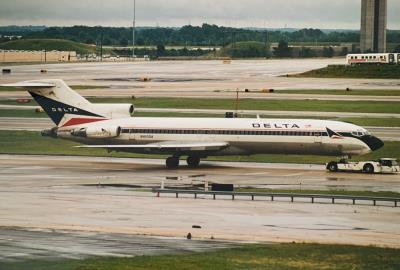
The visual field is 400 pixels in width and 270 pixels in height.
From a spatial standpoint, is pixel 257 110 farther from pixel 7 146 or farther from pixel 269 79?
pixel 269 79

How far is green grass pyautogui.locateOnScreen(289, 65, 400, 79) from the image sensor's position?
576ft

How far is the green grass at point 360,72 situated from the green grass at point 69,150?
9272 centimetres

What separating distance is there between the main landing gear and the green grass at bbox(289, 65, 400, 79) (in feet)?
341

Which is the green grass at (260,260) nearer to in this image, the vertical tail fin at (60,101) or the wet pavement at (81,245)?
the wet pavement at (81,245)

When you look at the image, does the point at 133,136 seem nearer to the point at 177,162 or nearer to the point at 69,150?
the point at 177,162

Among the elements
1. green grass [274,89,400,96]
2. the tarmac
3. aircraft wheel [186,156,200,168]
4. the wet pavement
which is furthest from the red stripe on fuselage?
green grass [274,89,400,96]

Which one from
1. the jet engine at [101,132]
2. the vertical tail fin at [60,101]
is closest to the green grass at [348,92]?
the vertical tail fin at [60,101]

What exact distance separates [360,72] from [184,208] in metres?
128

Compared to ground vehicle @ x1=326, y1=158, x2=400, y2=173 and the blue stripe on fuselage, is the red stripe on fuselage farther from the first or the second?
ground vehicle @ x1=326, y1=158, x2=400, y2=173

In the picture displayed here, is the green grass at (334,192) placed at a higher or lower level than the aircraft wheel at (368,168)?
lower

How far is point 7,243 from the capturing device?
138ft

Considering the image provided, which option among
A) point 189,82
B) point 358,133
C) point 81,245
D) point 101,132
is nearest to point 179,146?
point 101,132

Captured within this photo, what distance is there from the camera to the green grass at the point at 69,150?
78.2m

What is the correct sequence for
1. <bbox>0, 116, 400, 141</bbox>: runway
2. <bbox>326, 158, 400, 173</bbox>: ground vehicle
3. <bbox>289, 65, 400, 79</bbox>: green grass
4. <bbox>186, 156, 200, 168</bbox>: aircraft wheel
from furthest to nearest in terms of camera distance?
<bbox>289, 65, 400, 79</bbox>: green grass < <bbox>0, 116, 400, 141</bbox>: runway < <bbox>186, 156, 200, 168</bbox>: aircraft wheel < <bbox>326, 158, 400, 173</bbox>: ground vehicle
